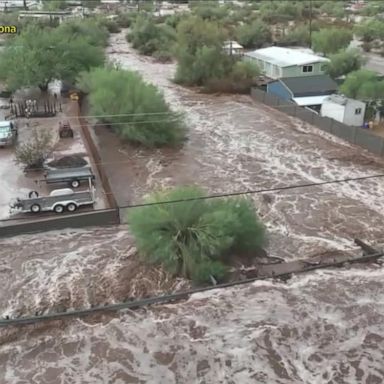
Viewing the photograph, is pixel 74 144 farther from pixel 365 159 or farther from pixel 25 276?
pixel 365 159

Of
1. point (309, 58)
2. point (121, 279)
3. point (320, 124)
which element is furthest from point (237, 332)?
point (309, 58)

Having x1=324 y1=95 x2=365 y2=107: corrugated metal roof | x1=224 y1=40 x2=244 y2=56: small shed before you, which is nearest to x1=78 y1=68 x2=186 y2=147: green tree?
x1=324 y1=95 x2=365 y2=107: corrugated metal roof

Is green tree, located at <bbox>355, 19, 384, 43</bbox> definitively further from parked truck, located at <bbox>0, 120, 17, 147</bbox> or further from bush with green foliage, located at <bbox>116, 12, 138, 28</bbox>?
parked truck, located at <bbox>0, 120, 17, 147</bbox>

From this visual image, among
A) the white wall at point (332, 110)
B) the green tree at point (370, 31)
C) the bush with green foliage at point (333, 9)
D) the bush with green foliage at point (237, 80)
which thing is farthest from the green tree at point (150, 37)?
the bush with green foliage at point (333, 9)

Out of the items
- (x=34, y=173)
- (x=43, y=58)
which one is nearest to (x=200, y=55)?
(x=43, y=58)

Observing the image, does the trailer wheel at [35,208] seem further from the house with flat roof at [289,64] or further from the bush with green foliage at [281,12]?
the bush with green foliage at [281,12]

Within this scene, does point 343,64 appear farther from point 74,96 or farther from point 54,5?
point 54,5
